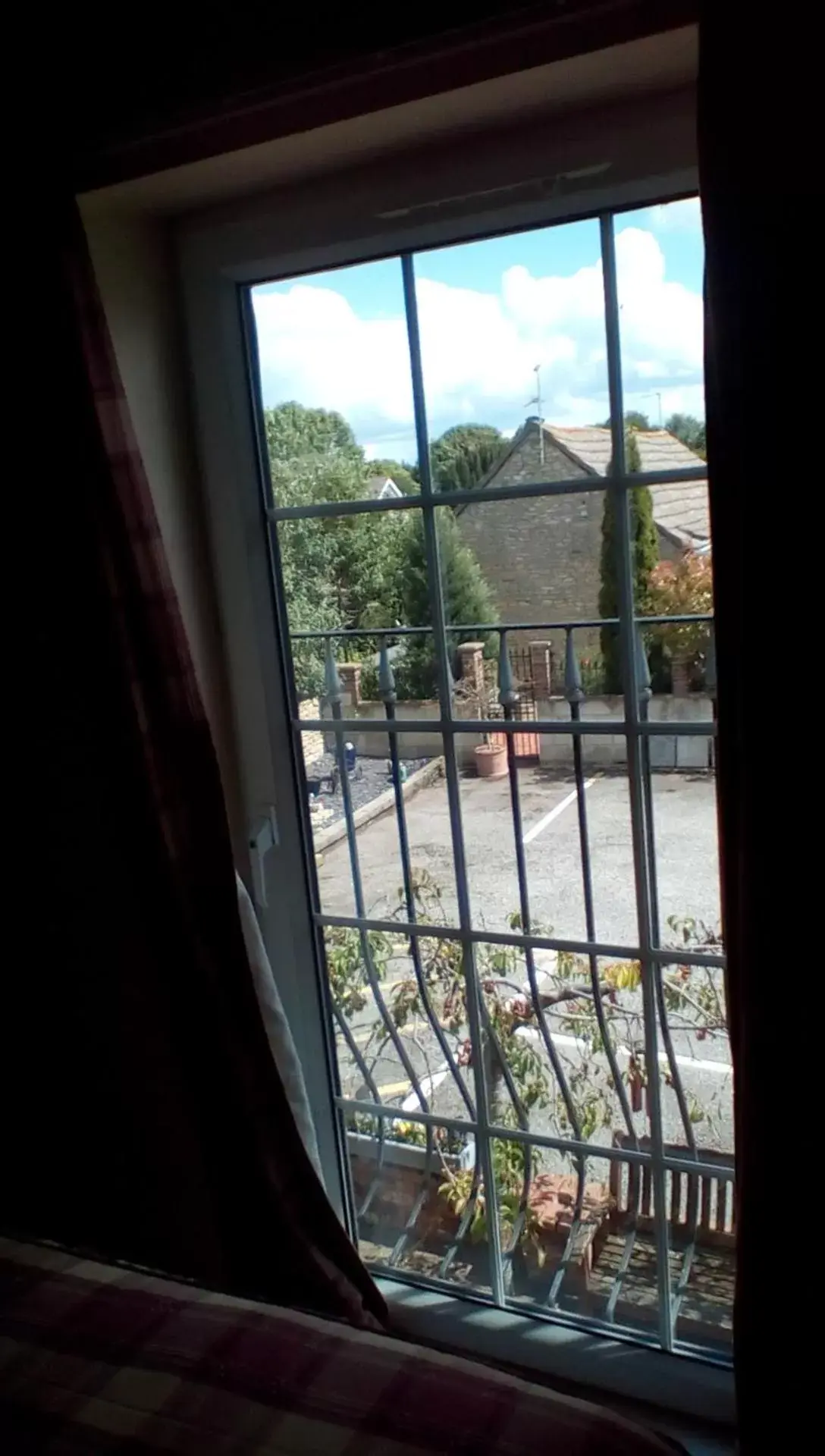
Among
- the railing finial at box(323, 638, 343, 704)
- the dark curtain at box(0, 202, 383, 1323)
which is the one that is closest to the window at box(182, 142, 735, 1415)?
the railing finial at box(323, 638, 343, 704)

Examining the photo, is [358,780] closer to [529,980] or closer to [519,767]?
[519,767]

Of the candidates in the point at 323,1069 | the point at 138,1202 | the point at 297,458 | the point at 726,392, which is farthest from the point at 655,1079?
the point at 297,458

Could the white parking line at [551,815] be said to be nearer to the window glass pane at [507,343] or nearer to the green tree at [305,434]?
the window glass pane at [507,343]

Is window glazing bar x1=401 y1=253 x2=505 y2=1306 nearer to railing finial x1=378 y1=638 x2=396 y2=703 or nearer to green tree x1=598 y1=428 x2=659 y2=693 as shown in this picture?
railing finial x1=378 y1=638 x2=396 y2=703

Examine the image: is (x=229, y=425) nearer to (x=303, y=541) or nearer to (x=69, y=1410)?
(x=303, y=541)

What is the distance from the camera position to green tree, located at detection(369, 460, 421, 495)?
4.37 ft

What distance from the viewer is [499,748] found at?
1.38 m

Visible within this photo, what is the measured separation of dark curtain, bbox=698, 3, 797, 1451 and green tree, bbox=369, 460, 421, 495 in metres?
0.52

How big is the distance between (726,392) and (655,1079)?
913 mm

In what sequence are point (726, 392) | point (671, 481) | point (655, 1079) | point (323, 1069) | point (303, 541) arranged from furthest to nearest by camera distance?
point (323, 1069) → point (303, 541) → point (655, 1079) → point (671, 481) → point (726, 392)

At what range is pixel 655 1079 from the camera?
1.33 metres

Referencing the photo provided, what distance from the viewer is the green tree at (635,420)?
1175 millimetres

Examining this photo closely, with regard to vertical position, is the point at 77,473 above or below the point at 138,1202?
above

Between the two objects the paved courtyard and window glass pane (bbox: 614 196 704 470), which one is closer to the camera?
window glass pane (bbox: 614 196 704 470)
